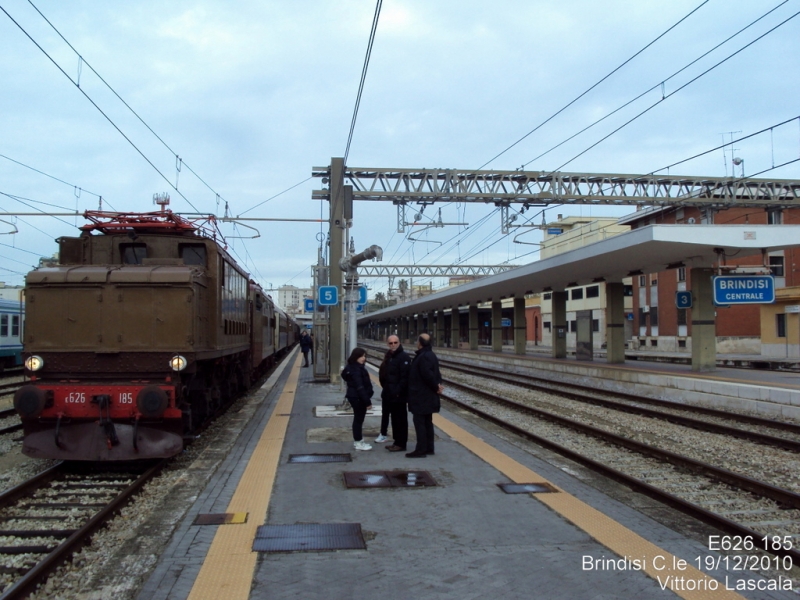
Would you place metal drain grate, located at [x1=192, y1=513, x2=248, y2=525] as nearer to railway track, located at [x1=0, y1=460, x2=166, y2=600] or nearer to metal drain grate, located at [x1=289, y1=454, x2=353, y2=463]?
railway track, located at [x1=0, y1=460, x2=166, y2=600]

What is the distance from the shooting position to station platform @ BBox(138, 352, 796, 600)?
14.8 feet

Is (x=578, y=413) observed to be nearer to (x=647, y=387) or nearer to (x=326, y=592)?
(x=647, y=387)

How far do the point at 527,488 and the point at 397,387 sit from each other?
2.57 meters

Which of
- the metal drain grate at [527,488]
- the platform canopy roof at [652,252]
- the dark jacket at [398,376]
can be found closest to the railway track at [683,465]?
the metal drain grate at [527,488]

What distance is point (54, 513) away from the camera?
652 cm

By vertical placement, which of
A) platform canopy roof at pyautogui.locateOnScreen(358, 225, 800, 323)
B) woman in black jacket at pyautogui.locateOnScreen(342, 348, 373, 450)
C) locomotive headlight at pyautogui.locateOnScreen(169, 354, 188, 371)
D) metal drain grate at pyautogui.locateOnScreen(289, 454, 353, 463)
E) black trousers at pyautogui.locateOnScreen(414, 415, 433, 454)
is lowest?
metal drain grate at pyautogui.locateOnScreen(289, 454, 353, 463)

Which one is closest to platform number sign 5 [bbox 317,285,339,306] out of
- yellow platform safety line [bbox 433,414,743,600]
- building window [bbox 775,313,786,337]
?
yellow platform safety line [bbox 433,414,743,600]

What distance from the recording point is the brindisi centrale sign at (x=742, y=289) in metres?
18.0

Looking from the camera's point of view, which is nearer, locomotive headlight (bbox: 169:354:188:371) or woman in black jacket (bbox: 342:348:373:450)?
locomotive headlight (bbox: 169:354:188:371)

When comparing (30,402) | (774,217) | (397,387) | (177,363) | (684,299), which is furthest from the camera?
(774,217)

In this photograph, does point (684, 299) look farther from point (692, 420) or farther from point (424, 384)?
point (424, 384)

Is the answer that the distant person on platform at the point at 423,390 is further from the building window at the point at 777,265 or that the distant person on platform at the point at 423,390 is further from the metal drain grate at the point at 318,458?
the building window at the point at 777,265

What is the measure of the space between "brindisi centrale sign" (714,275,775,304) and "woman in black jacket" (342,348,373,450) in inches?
483

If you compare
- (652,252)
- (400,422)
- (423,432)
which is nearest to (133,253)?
(400,422)
